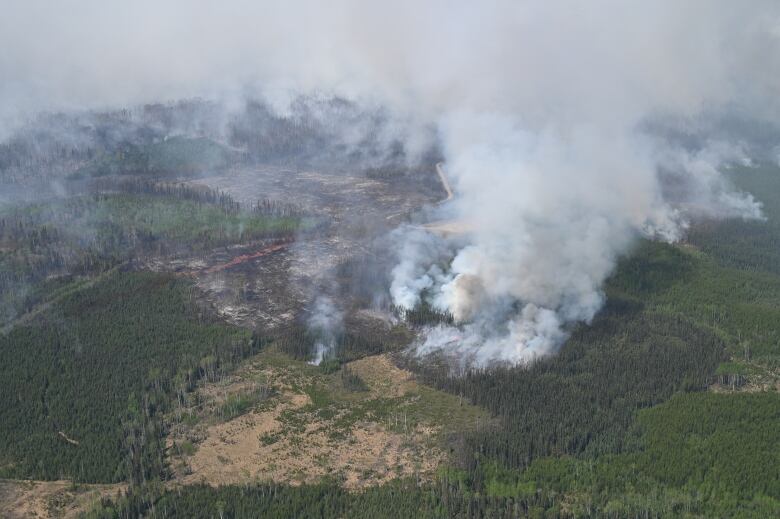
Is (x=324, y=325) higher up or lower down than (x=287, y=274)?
lower down

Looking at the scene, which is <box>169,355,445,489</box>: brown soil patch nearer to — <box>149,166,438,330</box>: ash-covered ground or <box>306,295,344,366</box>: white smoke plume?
<box>306,295,344,366</box>: white smoke plume

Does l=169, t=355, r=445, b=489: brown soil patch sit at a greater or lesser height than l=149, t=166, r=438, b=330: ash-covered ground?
lesser

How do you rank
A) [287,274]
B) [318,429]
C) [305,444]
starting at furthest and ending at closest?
1. [287,274]
2. [318,429]
3. [305,444]

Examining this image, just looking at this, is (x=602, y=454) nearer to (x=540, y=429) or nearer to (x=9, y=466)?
(x=540, y=429)

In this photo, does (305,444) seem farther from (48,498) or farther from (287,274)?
(287,274)

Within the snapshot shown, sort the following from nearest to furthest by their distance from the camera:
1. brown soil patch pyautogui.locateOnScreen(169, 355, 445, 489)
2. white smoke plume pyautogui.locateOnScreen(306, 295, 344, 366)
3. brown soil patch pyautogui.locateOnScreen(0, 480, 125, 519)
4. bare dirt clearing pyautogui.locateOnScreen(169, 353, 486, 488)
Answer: brown soil patch pyautogui.locateOnScreen(0, 480, 125, 519), brown soil patch pyautogui.locateOnScreen(169, 355, 445, 489), bare dirt clearing pyautogui.locateOnScreen(169, 353, 486, 488), white smoke plume pyautogui.locateOnScreen(306, 295, 344, 366)

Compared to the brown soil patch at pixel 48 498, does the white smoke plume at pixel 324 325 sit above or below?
above

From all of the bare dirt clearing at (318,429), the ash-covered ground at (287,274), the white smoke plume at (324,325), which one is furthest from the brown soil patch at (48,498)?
the ash-covered ground at (287,274)

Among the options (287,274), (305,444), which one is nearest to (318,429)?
(305,444)

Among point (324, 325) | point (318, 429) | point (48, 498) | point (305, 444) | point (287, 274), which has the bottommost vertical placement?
point (48, 498)

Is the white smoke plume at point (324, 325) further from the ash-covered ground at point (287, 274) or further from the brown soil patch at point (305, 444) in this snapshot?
the brown soil patch at point (305, 444)

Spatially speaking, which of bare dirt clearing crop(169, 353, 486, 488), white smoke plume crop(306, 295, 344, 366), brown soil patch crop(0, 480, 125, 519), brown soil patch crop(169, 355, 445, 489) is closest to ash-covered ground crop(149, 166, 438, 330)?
white smoke plume crop(306, 295, 344, 366)
